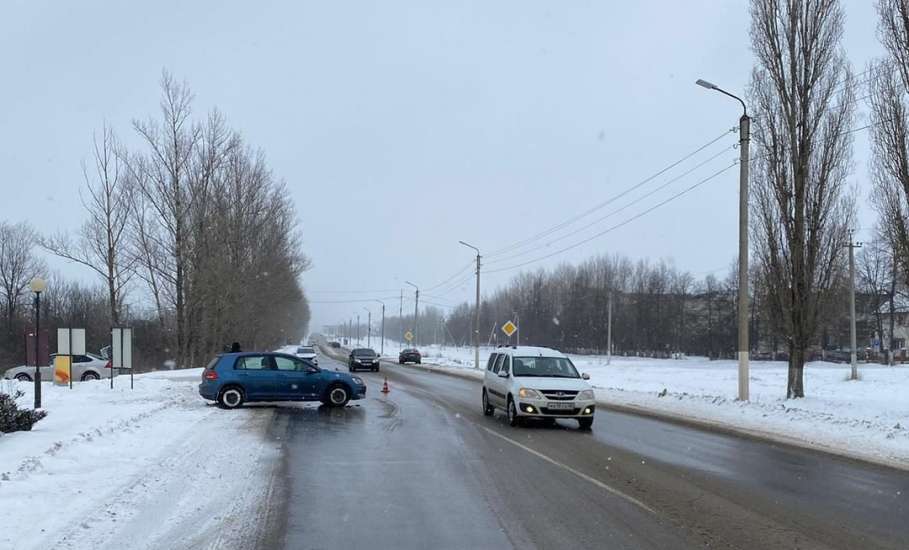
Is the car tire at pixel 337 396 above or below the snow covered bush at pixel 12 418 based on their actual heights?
below

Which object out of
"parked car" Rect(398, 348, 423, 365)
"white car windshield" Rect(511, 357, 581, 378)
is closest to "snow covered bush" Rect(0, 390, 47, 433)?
"white car windshield" Rect(511, 357, 581, 378)

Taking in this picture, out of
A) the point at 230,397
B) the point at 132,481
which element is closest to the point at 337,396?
the point at 230,397

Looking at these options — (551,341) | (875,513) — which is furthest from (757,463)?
(551,341)

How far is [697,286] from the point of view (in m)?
116

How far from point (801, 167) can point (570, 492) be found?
16088mm

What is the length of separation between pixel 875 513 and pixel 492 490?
4084 millimetres

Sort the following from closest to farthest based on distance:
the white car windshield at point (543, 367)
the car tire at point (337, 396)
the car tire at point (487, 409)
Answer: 1. the white car windshield at point (543, 367)
2. the car tire at point (487, 409)
3. the car tire at point (337, 396)

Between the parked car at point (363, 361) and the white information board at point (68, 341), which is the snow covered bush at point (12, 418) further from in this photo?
the parked car at point (363, 361)

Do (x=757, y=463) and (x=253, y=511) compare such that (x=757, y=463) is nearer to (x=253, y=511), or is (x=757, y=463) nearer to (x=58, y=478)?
(x=253, y=511)

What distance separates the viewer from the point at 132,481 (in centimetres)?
866

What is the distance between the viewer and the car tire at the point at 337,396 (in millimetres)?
19812

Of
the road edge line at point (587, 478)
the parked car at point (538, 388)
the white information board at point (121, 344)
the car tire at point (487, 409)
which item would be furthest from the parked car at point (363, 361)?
the road edge line at point (587, 478)

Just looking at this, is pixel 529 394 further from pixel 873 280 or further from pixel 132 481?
pixel 873 280

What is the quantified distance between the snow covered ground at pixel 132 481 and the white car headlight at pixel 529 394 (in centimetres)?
533
